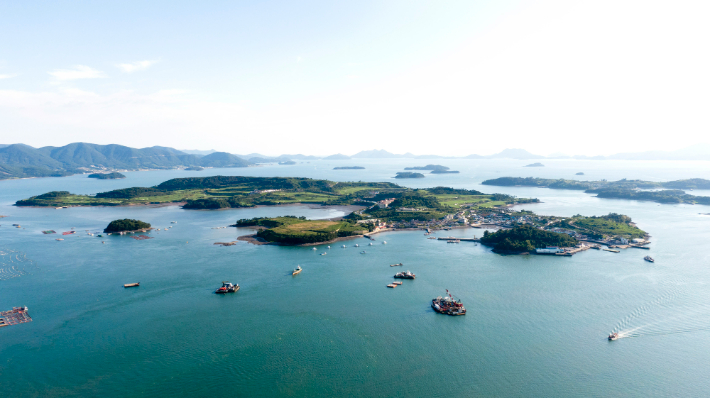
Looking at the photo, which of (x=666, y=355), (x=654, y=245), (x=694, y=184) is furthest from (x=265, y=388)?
(x=694, y=184)

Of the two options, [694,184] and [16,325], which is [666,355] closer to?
[16,325]

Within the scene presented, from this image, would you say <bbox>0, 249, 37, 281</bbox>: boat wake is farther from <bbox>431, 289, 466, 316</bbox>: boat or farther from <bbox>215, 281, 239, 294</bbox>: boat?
<bbox>431, 289, 466, 316</bbox>: boat

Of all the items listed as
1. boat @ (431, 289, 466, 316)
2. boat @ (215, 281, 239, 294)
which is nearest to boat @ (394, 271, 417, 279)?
boat @ (431, 289, 466, 316)

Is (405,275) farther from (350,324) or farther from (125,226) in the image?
(125,226)

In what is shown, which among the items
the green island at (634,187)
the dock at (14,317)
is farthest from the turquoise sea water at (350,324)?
the green island at (634,187)

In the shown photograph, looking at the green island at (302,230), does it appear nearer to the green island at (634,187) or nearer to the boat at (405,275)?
the boat at (405,275)

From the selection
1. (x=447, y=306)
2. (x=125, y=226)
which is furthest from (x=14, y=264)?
A: (x=447, y=306)
